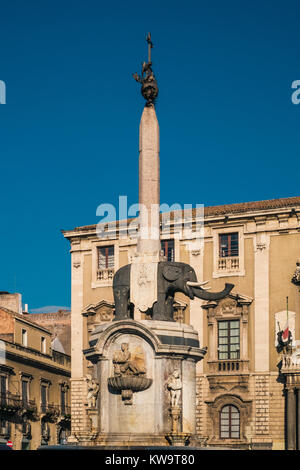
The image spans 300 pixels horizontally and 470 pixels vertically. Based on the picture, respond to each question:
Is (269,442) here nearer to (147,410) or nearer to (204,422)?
(204,422)

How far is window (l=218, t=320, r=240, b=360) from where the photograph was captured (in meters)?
44.8

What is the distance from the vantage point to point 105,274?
48344 mm

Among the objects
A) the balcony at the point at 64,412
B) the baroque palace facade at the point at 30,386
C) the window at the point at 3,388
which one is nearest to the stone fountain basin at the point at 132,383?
the baroque palace facade at the point at 30,386

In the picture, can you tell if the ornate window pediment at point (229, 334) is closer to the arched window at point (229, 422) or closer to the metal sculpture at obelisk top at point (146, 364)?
the arched window at point (229, 422)

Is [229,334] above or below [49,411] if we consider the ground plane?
above

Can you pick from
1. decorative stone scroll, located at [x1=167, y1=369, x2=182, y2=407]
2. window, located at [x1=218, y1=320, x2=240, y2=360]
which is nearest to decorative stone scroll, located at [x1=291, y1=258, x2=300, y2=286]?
window, located at [x1=218, y1=320, x2=240, y2=360]

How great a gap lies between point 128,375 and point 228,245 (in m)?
20.6

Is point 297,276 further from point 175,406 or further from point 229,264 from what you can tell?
point 175,406

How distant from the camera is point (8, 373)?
5162 centimetres

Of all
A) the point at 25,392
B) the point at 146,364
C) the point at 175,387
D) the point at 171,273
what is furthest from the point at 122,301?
the point at 25,392

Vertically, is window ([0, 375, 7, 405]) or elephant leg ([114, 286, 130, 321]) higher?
elephant leg ([114, 286, 130, 321])

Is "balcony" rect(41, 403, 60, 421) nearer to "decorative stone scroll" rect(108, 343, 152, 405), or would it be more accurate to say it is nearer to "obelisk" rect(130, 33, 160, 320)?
"obelisk" rect(130, 33, 160, 320)

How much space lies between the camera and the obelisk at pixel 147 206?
27656 millimetres

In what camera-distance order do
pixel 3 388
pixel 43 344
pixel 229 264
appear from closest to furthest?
pixel 229 264, pixel 3 388, pixel 43 344
